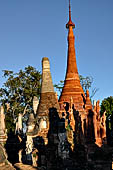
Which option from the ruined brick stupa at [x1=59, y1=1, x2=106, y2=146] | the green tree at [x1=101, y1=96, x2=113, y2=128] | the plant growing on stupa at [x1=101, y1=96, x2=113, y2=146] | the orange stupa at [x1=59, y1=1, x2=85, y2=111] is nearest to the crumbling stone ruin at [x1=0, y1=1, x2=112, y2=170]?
the ruined brick stupa at [x1=59, y1=1, x2=106, y2=146]

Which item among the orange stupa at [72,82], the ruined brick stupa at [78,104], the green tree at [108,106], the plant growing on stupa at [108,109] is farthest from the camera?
the green tree at [108,106]

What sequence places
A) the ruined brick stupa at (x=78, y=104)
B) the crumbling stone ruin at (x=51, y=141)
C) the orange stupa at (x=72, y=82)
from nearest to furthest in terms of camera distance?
the crumbling stone ruin at (x=51, y=141), the ruined brick stupa at (x=78, y=104), the orange stupa at (x=72, y=82)

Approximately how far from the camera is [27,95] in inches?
1382

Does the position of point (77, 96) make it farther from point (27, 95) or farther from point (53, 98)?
point (53, 98)

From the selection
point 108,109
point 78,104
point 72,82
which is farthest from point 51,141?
point 108,109

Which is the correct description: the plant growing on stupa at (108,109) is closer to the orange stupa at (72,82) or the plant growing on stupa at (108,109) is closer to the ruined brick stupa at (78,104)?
the ruined brick stupa at (78,104)

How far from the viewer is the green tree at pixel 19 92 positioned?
115 feet

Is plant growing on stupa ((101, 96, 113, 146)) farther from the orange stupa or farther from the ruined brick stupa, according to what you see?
the orange stupa

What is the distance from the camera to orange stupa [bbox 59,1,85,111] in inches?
1136

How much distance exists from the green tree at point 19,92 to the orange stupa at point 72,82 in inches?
212

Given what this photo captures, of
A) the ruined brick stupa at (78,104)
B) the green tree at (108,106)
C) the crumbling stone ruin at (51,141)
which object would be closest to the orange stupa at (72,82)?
the ruined brick stupa at (78,104)

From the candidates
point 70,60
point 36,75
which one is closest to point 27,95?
point 36,75

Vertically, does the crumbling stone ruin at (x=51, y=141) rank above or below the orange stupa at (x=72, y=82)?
below

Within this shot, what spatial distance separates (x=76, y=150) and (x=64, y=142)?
10.2 feet
